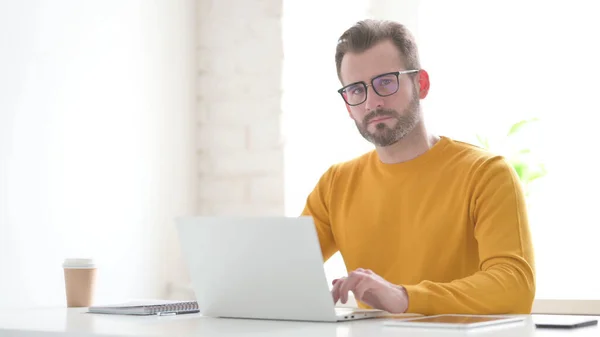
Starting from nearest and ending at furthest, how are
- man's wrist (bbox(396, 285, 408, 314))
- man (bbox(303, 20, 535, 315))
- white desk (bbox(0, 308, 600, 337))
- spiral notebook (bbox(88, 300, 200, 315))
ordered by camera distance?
white desk (bbox(0, 308, 600, 337))
man's wrist (bbox(396, 285, 408, 314))
spiral notebook (bbox(88, 300, 200, 315))
man (bbox(303, 20, 535, 315))

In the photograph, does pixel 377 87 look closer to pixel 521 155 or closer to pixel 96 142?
pixel 96 142

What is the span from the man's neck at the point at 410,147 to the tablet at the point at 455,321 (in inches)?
29.5

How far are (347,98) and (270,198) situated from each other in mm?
851

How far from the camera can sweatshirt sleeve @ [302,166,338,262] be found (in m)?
2.34

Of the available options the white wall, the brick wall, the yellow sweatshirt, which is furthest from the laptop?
the brick wall

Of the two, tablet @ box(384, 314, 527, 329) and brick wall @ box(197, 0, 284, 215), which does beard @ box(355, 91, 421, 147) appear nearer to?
tablet @ box(384, 314, 527, 329)

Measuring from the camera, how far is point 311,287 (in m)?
1.52

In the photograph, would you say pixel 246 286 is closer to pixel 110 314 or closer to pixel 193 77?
pixel 110 314

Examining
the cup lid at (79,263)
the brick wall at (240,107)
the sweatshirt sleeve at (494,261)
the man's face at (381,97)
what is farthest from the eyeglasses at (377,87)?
the brick wall at (240,107)

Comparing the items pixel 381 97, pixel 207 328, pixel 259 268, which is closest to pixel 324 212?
pixel 381 97

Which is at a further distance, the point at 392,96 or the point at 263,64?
the point at 263,64

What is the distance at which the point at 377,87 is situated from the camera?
2.09 meters

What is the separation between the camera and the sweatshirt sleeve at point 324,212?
2.34 m

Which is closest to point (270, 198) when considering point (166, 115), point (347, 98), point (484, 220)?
point (166, 115)
